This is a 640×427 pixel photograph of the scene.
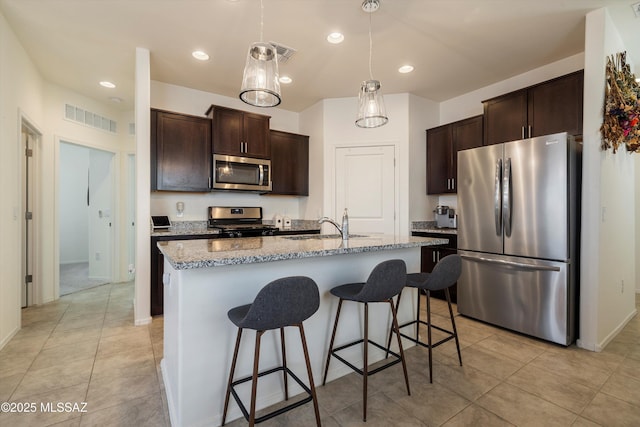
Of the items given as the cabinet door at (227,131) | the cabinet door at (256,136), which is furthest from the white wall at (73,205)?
the cabinet door at (256,136)

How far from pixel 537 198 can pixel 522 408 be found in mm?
1727

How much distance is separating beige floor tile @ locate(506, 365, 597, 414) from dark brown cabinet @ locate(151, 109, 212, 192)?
12.1 feet

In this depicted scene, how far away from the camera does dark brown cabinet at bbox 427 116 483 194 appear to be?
388 centimetres

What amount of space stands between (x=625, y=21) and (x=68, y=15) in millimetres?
4753

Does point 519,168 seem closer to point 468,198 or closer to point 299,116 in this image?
Result: point 468,198

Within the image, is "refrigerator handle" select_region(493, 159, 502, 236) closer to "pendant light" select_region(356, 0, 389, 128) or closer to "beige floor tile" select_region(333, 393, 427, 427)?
"pendant light" select_region(356, 0, 389, 128)

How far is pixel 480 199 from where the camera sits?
3.10 m

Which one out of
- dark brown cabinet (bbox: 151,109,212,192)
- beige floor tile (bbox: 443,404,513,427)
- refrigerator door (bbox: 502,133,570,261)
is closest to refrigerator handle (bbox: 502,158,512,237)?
refrigerator door (bbox: 502,133,570,261)

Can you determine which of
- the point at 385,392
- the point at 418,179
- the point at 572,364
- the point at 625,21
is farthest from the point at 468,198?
the point at 385,392

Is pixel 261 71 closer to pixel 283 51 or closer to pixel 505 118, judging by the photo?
pixel 283 51

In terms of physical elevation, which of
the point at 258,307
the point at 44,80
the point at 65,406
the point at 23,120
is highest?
the point at 44,80

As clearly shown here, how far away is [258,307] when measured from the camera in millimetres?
1358

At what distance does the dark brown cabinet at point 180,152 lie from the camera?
3.56m

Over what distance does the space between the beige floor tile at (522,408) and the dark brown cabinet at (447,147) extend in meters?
2.74
